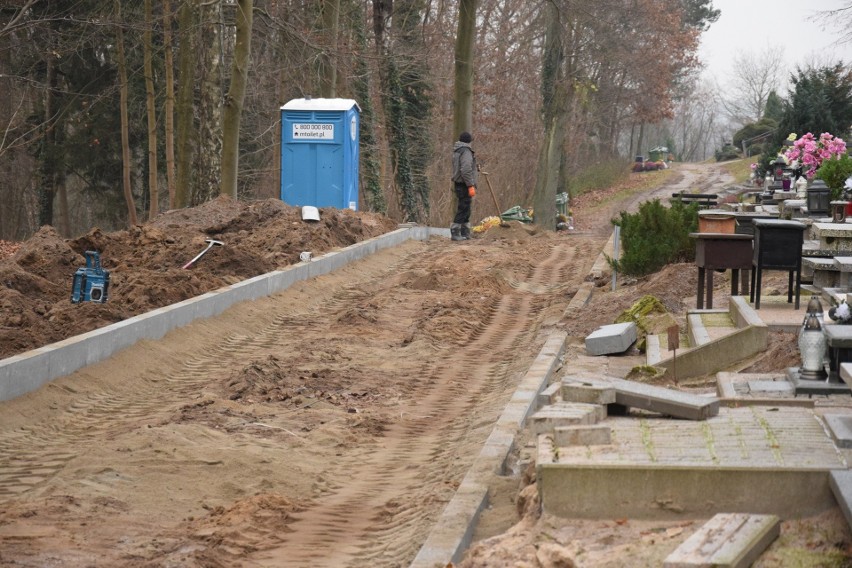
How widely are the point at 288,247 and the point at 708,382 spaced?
1050 centimetres

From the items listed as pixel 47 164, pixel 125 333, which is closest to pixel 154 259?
pixel 125 333

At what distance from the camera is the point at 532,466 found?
22.1 feet

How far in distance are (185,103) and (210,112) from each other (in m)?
1.93

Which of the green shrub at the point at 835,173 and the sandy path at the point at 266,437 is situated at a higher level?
the green shrub at the point at 835,173

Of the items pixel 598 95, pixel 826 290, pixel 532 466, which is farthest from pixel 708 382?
pixel 598 95

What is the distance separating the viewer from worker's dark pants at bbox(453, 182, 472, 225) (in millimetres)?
25141

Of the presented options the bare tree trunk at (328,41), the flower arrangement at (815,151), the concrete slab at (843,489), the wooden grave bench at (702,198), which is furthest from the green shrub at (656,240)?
the bare tree trunk at (328,41)

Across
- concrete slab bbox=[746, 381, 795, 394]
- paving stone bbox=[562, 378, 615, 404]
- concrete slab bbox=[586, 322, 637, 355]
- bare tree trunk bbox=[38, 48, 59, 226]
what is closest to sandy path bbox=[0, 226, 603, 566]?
concrete slab bbox=[586, 322, 637, 355]

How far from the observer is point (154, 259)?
1691cm

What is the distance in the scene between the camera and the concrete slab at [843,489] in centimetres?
501

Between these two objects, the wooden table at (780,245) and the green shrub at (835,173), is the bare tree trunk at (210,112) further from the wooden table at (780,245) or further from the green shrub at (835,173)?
the wooden table at (780,245)

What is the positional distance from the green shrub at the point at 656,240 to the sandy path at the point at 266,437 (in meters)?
1.79

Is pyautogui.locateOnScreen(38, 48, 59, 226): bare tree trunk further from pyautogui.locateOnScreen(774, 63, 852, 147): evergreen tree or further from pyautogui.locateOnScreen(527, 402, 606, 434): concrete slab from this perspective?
pyautogui.locateOnScreen(527, 402, 606, 434): concrete slab

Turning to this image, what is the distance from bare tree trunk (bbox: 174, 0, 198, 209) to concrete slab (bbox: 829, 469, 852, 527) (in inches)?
855
